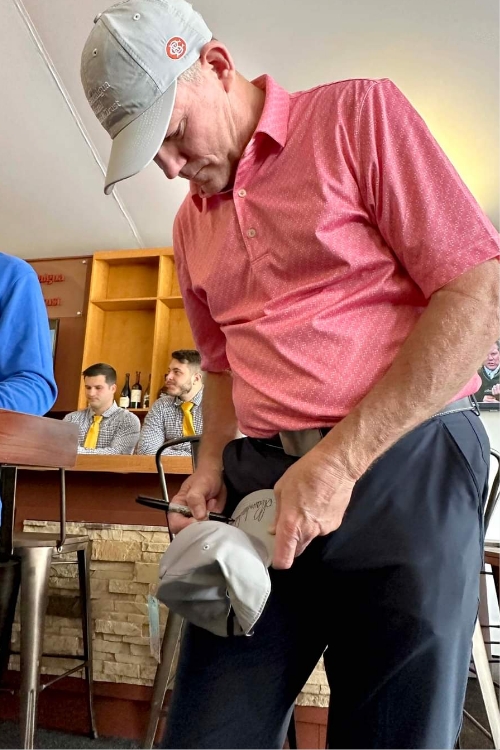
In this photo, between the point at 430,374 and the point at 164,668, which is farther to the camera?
the point at 164,668

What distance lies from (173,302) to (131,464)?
118 inches

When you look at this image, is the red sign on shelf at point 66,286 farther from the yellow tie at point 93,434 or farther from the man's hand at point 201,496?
the man's hand at point 201,496

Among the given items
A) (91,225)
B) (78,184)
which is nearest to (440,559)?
(78,184)

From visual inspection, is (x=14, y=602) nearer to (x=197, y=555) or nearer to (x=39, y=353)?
(x=39, y=353)

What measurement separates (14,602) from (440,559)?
172 centimetres


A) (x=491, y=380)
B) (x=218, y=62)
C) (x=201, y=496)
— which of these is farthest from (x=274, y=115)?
(x=491, y=380)

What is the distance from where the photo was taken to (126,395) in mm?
5031

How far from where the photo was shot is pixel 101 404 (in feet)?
13.9

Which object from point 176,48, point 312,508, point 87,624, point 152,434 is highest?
point 176,48

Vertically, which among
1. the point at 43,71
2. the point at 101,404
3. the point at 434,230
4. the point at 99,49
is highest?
the point at 43,71

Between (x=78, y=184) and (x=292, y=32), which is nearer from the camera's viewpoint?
(x=292, y=32)

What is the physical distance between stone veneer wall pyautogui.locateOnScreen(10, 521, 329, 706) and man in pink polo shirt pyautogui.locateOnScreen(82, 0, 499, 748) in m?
1.48

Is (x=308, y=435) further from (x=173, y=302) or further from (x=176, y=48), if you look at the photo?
(x=173, y=302)

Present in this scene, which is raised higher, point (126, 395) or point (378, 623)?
point (378, 623)
